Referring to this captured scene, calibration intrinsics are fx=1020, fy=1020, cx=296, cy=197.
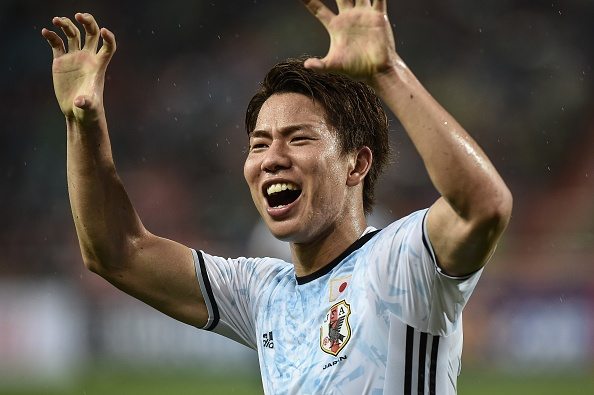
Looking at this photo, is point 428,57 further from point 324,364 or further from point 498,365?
point 324,364

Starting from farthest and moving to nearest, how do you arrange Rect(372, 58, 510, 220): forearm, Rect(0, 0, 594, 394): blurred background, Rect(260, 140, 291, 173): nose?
Rect(0, 0, 594, 394): blurred background → Rect(260, 140, 291, 173): nose → Rect(372, 58, 510, 220): forearm

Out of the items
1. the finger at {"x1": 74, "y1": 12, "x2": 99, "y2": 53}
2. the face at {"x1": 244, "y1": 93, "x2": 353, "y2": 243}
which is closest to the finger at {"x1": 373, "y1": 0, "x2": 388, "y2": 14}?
the face at {"x1": 244, "y1": 93, "x2": 353, "y2": 243}

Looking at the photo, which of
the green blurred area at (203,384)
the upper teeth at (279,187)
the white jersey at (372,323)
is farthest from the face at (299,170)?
the green blurred area at (203,384)

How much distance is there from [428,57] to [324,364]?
1079 centimetres

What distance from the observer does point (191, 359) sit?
10570mm

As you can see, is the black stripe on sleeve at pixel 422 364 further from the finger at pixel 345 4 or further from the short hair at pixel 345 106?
the finger at pixel 345 4

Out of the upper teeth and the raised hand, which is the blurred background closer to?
the upper teeth

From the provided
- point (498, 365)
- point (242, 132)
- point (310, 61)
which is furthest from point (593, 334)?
point (310, 61)

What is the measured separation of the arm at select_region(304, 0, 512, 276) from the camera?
2652 mm

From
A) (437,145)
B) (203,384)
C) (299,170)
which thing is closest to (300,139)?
(299,170)

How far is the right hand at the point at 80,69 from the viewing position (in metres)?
3.56

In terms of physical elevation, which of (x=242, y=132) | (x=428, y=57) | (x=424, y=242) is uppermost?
(x=428, y=57)

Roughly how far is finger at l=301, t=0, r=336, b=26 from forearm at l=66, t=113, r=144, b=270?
3.39ft

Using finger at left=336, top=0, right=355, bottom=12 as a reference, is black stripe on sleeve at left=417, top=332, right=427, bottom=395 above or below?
below
